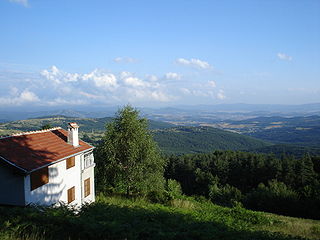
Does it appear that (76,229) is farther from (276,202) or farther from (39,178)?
(276,202)

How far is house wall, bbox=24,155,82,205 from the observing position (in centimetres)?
1616

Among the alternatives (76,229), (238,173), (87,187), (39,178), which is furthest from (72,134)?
(238,173)

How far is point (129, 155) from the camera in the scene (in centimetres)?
2339

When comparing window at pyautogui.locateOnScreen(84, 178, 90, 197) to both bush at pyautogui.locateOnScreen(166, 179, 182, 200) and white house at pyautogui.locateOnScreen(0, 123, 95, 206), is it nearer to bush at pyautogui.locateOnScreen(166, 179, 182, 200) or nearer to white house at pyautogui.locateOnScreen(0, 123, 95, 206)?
white house at pyautogui.locateOnScreen(0, 123, 95, 206)

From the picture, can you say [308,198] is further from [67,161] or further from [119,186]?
[67,161]

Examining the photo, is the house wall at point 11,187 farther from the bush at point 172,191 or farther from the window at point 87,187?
the bush at point 172,191

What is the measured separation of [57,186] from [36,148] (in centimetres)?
304

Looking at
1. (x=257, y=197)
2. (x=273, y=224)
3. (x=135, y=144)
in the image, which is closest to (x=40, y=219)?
(x=273, y=224)

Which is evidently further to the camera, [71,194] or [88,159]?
[88,159]

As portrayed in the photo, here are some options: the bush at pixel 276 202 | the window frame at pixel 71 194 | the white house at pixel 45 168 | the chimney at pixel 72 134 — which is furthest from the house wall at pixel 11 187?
the bush at pixel 276 202

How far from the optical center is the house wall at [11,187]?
1538 cm

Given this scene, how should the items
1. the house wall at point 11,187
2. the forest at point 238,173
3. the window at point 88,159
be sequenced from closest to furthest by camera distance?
1. the house wall at point 11,187
2. the window at point 88,159
3. the forest at point 238,173

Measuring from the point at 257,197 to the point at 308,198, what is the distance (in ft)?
23.5

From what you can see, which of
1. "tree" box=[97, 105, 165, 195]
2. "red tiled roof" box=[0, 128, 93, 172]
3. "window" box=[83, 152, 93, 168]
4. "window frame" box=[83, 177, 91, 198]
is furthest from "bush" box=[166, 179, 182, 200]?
"red tiled roof" box=[0, 128, 93, 172]
